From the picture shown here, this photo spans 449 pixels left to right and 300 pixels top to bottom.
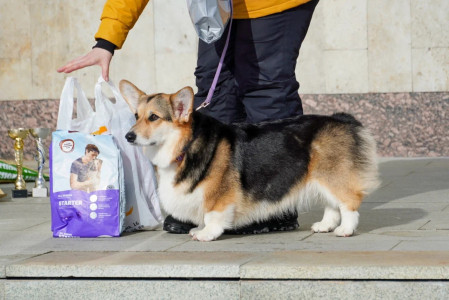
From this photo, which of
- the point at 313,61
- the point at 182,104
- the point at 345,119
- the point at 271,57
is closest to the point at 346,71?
the point at 313,61

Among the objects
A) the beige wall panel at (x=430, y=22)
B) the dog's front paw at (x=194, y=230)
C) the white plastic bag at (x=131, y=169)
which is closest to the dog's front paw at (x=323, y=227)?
the dog's front paw at (x=194, y=230)

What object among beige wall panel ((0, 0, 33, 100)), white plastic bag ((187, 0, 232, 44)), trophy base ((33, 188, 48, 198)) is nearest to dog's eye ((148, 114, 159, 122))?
white plastic bag ((187, 0, 232, 44))

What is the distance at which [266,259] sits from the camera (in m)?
4.34

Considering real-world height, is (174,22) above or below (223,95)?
above

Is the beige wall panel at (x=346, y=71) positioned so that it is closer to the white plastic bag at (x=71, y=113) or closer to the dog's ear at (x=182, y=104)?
the white plastic bag at (x=71, y=113)

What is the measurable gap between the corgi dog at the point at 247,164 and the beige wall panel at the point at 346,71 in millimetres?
4256

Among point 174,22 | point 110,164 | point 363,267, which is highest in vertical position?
point 174,22

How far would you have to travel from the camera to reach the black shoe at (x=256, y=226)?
5.38 m

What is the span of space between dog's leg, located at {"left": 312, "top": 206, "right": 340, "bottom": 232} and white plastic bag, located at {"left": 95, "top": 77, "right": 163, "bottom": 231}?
36.6 inches

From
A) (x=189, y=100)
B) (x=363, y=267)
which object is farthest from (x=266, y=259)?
(x=189, y=100)

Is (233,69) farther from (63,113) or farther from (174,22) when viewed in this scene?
(174,22)

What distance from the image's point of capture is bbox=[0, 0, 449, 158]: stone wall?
9398 millimetres

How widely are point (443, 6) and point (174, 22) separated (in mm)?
2640

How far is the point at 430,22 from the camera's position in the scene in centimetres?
938
